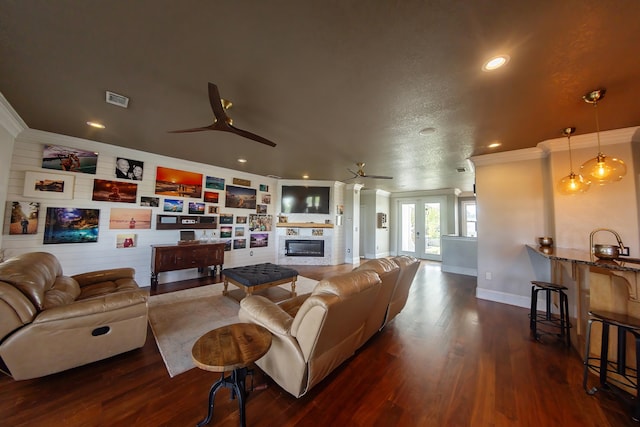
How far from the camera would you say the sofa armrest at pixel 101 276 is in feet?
9.76

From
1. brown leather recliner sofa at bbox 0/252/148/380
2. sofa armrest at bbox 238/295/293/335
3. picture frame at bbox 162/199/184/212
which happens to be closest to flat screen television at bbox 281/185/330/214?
picture frame at bbox 162/199/184/212

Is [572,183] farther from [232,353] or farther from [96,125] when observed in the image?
[96,125]

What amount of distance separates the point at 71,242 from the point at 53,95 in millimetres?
2566

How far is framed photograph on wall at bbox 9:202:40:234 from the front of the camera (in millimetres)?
3289

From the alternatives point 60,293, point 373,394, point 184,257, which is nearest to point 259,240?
point 184,257

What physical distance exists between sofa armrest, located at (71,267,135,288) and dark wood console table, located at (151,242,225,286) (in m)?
0.96

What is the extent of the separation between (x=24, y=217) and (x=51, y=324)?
9.72 ft

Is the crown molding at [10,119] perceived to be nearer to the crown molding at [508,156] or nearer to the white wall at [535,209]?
the crown molding at [508,156]

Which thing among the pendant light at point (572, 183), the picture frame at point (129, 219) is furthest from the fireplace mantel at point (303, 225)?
the pendant light at point (572, 183)

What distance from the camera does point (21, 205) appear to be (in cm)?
335

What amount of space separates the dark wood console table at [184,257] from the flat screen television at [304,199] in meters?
2.42

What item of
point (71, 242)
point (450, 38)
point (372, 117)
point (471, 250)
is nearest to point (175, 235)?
point (71, 242)

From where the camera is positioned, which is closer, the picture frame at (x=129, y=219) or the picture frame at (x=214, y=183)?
the picture frame at (x=129, y=219)

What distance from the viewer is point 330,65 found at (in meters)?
1.86
